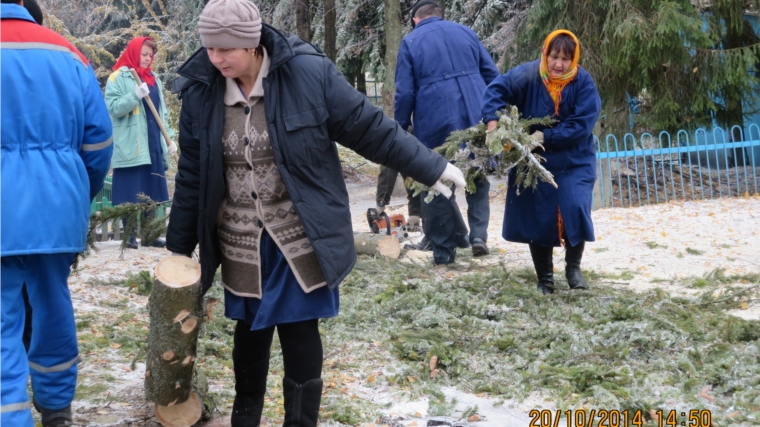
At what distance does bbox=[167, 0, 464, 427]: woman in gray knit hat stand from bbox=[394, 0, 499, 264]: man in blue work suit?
3891mm

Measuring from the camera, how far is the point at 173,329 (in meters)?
3.32

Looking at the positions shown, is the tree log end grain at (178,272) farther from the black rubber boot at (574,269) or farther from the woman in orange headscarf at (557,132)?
the black rubber boot at (574,269)

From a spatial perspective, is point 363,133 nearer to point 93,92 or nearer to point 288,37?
point 288,37

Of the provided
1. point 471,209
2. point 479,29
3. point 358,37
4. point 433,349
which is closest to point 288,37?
point 433,349

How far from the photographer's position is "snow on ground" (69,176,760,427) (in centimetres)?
384

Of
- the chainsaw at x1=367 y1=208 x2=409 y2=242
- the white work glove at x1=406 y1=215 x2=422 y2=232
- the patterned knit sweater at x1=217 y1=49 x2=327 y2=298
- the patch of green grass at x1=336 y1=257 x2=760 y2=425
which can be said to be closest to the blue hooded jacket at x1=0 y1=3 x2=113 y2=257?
the patterned knit sweater at x1=217 y1=49 x2=327 y2=298

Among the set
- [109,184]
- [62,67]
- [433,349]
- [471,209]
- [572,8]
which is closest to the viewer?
[62,67]

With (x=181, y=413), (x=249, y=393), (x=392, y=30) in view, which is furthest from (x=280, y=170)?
(x=392, y=30)

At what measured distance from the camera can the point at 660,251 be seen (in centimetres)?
784

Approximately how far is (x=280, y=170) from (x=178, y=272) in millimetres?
681

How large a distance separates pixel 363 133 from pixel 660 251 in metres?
5.45

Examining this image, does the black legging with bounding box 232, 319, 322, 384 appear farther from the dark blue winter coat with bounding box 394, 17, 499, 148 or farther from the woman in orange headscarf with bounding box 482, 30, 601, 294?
the dark blue winter coat with bounding box 394, 17, 499, 148

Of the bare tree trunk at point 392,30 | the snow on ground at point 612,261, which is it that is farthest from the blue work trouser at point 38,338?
the bare tree trunk at point 392,30
